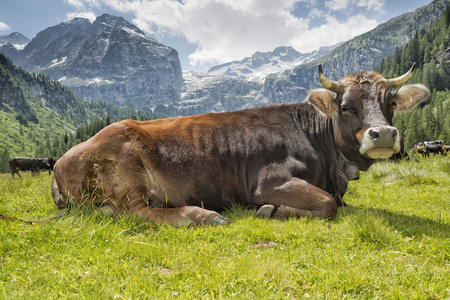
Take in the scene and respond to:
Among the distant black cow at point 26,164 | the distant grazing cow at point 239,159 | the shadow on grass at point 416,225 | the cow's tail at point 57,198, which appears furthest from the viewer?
Answer: the distant black cow at point 26,164

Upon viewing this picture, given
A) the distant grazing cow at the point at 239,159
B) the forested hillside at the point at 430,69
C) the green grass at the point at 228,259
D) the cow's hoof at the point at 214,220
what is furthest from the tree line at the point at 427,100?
the cow's hoof at the point at 214,220

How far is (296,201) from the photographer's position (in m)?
5.31

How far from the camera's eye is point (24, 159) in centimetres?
3625

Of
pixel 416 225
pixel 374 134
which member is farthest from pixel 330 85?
pixel 416 225

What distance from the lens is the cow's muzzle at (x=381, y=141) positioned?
15.2 ft

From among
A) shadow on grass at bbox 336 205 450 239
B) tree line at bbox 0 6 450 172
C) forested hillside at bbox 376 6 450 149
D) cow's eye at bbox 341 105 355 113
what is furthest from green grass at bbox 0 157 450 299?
forested hillside at bbox 376 6 450 149

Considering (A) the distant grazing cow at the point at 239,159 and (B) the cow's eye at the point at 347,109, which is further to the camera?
(B) the cow's eye at the point at 347,109

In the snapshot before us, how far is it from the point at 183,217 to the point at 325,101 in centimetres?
363

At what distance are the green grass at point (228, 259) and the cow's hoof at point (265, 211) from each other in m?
0.28

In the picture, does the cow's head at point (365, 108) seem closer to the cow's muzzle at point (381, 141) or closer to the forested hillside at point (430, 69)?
the cow's muzzle at point (381, 141)

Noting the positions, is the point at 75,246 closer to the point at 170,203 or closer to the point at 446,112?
the point at 170,203

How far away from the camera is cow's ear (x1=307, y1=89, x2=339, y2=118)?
19.4ft

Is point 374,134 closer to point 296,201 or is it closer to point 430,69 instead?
point 296,201

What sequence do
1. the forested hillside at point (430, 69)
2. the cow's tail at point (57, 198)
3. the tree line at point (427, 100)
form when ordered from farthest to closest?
the forested hillside at point (430, 69) → the tree line at point (427, 100) → the cow's tail at point (57, 198)
